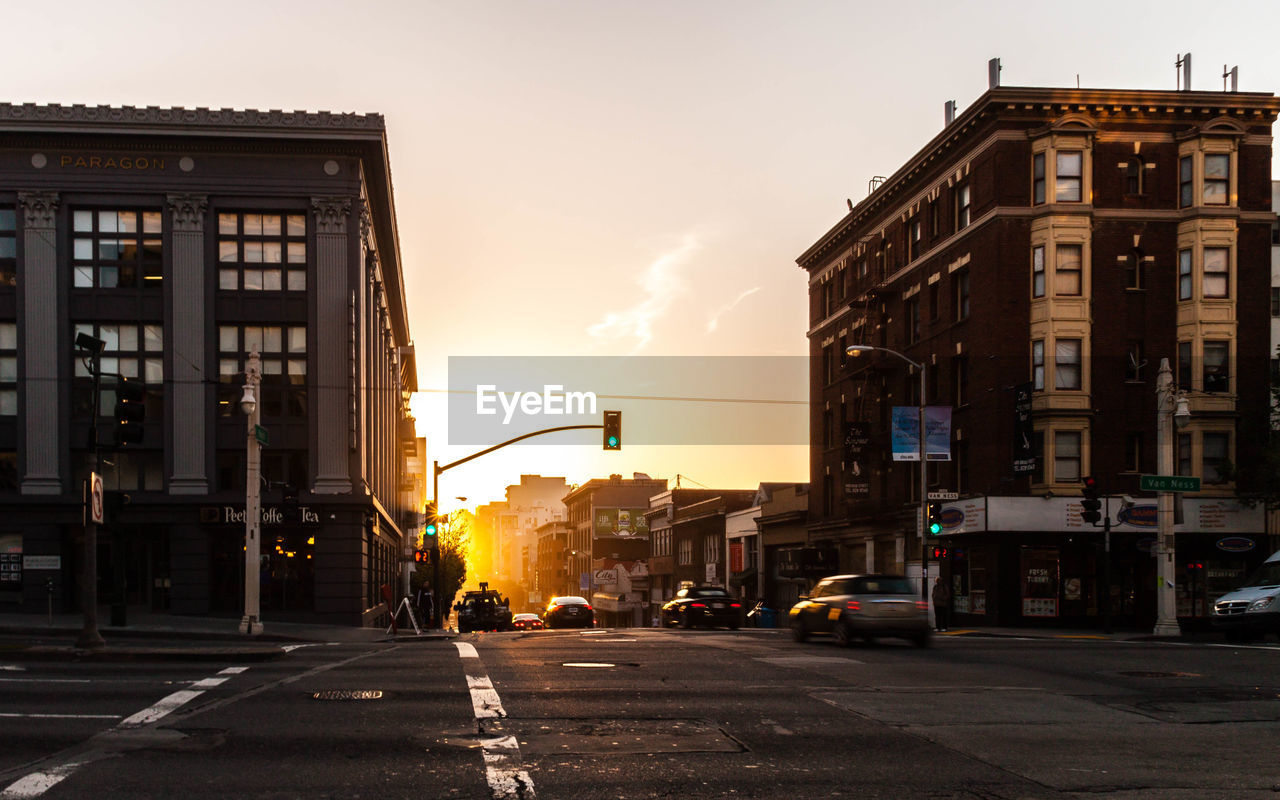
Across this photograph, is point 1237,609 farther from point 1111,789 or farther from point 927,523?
point 1111,789

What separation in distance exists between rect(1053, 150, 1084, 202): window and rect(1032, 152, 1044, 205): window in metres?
0.51

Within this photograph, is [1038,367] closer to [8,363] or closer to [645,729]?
[8,363]

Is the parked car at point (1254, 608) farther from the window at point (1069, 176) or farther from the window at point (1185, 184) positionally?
the window at point (1185, 184)

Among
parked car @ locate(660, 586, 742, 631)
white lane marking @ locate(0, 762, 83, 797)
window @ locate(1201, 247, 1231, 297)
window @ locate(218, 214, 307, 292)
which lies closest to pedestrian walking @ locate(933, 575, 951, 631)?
parked car @ locate(660, 586, 742, 631)

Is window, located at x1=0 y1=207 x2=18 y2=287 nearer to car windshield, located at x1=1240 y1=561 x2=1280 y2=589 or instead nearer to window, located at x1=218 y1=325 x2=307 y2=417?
window, located at x1=218 y1=325 x2=307 y2=417

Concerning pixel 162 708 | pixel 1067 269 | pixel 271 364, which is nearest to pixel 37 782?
pixel 162 708

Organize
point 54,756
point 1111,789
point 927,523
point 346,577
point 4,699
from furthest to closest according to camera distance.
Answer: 1. point 346,577
2. point 927,523
3. point 4,699
4. point 54,756
5. point 1111,789

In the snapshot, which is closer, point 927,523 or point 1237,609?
point 1237,609

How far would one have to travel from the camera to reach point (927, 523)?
37.8 metres

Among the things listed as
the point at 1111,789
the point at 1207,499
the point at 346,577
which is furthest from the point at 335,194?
the point at 1111,789

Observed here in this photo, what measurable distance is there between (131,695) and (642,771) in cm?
754

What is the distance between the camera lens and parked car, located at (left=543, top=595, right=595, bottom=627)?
166 ft

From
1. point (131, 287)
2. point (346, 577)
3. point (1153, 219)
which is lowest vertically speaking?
point (346, 577)

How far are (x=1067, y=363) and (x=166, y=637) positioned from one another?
32460 mm
